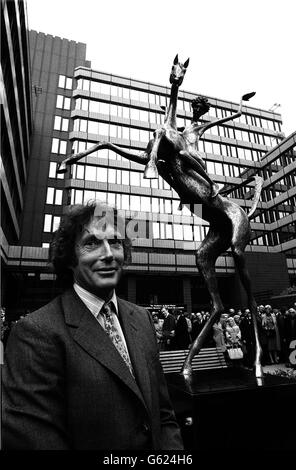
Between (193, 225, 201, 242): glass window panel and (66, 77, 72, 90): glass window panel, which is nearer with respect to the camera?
(193, 225, 201, 242): glass window panel

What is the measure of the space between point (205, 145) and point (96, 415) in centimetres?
3944

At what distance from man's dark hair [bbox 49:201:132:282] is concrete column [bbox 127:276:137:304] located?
2578 centimetres

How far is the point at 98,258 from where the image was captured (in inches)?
70.7

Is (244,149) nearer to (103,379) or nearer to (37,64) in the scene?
(37,64)

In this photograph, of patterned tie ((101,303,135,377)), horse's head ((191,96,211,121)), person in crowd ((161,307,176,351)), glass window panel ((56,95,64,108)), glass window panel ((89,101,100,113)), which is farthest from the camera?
glass window panel ((56,95,64,108))

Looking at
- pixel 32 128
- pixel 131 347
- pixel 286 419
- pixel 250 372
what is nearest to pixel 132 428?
pixel 131 347

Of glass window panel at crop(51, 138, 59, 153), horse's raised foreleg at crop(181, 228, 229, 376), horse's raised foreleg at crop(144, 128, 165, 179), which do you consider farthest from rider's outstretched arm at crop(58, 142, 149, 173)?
glass window panel at crop(51, 138, 59, 153)

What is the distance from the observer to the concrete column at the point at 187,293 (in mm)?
28505

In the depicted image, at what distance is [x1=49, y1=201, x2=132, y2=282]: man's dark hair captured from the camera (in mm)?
1922

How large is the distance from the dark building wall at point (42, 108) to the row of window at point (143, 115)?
356 centimetres

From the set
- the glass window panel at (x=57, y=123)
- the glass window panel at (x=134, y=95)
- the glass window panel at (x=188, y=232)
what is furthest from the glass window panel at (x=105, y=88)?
the glass window panel at (x=188, y=232)

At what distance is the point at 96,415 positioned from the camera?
140cm

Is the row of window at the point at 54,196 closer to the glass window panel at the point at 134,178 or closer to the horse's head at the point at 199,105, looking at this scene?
the glass window panel at the point at 134,178

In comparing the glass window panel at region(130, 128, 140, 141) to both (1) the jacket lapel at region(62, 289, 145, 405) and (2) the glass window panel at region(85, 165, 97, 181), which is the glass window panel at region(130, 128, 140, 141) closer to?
(2) the glass window panel at region(85, 165, 97, 181)
